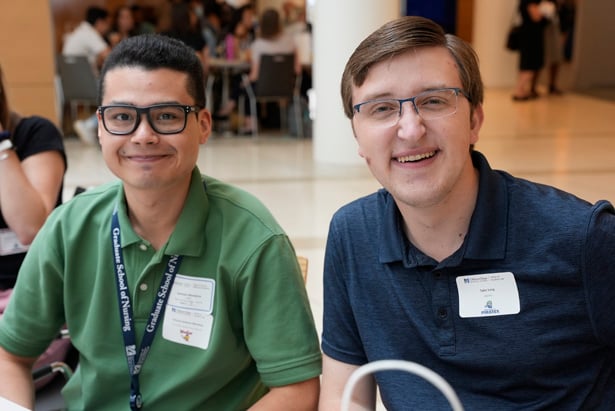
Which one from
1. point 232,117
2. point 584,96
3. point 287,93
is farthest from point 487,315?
point 584,96

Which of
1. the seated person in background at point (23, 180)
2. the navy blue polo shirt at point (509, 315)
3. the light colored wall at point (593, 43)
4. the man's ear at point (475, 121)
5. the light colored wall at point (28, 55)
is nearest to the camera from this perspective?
the navy blue polo shirt at point (509, 315)

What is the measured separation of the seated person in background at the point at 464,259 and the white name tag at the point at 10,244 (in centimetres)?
137

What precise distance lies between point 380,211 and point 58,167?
139 centimetres

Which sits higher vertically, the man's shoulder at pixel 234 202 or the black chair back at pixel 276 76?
the man's shoulder at pixel 234 202

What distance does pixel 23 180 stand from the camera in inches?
93.4

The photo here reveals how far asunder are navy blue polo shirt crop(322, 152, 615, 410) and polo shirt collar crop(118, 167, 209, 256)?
386 millimetres

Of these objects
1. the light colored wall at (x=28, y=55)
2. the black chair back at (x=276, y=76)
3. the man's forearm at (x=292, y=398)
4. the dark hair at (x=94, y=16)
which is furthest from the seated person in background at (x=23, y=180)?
the dark hair at (x=94, y=16)

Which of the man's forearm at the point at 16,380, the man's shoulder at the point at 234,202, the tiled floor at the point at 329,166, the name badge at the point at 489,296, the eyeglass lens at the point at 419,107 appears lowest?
the tiled floor at the point at 329,166

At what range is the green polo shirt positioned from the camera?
1604mm

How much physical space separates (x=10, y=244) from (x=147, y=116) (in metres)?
1.02

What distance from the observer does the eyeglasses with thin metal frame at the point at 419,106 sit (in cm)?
136

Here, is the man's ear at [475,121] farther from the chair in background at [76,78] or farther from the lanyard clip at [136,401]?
the chair in background at [76,78]

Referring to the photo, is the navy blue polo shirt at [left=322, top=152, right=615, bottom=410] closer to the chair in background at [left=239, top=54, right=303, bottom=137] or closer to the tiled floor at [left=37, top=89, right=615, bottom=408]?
the tiled floor at [left=37, top=89, right=615, bottom=408]

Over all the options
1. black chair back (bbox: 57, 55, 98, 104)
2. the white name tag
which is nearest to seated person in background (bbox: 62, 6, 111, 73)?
black chair back (bbox: 57, 55, 98, 104)
